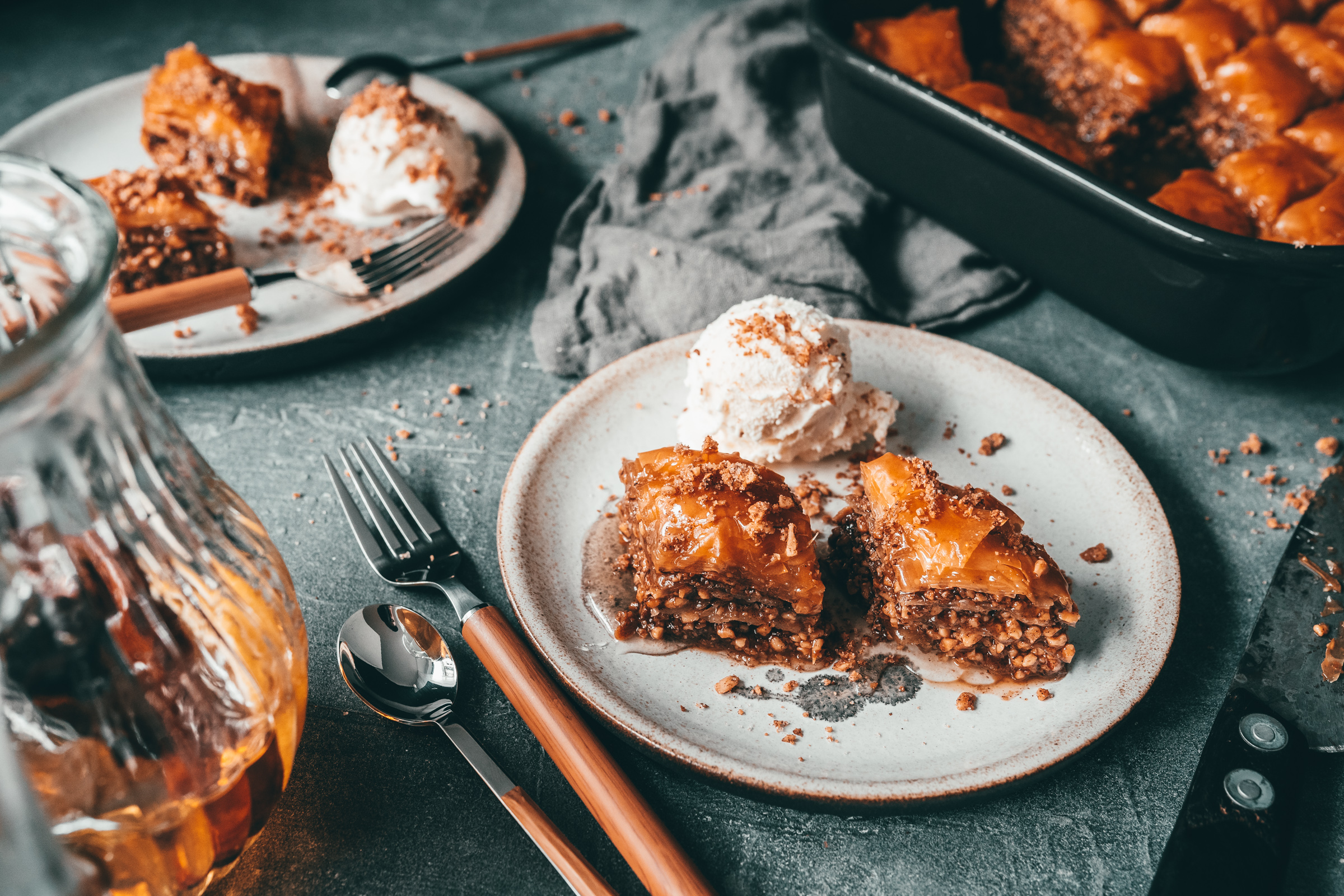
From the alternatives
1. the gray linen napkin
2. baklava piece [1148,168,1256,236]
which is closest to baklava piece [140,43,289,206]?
the gray linen napkin

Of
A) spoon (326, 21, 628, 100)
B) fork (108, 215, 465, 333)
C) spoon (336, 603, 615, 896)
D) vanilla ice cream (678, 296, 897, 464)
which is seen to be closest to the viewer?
spoon (336, 603, 615, 896)

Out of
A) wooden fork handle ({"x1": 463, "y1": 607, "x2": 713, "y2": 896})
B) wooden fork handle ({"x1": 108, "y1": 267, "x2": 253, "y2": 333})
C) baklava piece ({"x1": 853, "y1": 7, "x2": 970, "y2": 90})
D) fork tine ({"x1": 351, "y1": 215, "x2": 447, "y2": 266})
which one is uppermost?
baklava piece ({"x1": 853, "y1": 7, "x2": 970, "y2": 90})

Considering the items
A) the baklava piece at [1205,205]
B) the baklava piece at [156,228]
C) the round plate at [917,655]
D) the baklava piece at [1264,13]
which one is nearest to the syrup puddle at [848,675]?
the round plate at [917,655]

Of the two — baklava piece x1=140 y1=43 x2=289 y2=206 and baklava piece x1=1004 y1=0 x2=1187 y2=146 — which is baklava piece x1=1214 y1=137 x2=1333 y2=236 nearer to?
baklava piece x1=1004 y1=0 x2=1187 y2=146

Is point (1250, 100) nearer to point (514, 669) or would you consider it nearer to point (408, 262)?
point (408, 262)

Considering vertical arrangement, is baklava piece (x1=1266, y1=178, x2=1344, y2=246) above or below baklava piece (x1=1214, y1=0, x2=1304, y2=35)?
below

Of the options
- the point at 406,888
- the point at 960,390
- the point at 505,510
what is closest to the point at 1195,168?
the point at 960,390

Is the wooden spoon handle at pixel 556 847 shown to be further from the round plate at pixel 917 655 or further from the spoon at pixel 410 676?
the round plate at pixel 917 655

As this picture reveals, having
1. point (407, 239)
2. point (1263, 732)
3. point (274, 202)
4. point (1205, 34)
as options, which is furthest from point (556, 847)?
point (1205, 34)

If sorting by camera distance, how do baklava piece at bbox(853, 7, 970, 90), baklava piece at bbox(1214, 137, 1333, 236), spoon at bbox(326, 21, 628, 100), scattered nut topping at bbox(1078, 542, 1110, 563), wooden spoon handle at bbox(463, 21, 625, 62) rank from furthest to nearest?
wooden spoon handle at bbox(463, 21, 625, 62) → spoon at bbox(326, 21, 628, 100) → baklava piece at bbox(853, 7, 970, 90) → baklava piece at bbox(1214, 137, 1333, 236) → scattered nut topping at bbox(1078, 542, 1110, 563)
